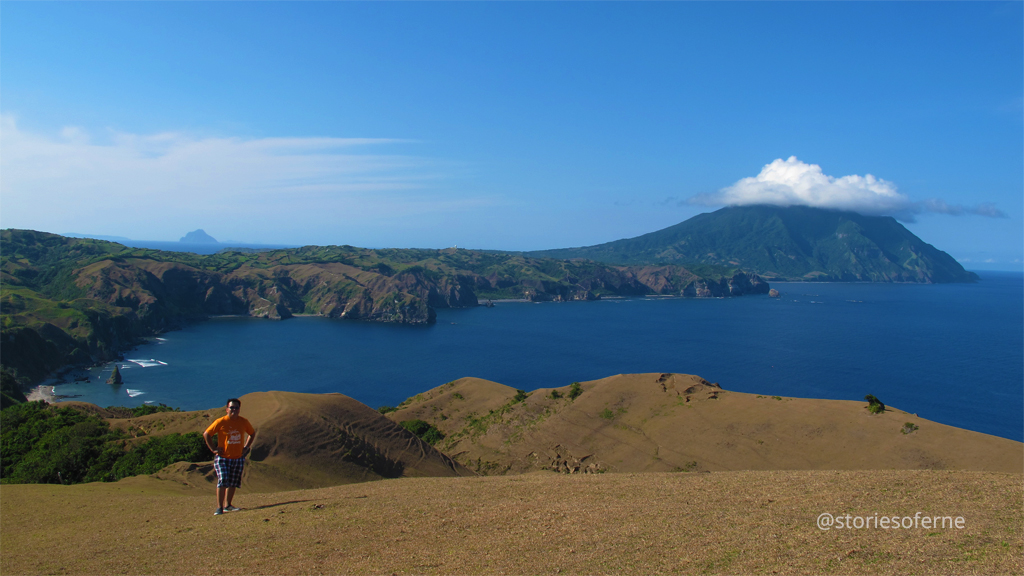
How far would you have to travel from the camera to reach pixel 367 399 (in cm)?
8975

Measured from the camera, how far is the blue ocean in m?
89.6

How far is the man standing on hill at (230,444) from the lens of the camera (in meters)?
12.6

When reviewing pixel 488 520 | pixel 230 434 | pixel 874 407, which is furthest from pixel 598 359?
pixel 230 434

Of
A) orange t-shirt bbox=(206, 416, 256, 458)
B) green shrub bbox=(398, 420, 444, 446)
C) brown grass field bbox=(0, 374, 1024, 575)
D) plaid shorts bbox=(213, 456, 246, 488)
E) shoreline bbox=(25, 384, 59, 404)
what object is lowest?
shoreline bbox=(25, 384, 59, 404)

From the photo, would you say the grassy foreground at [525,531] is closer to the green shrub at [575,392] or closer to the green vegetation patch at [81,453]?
the green vegetation patch at [81,453]

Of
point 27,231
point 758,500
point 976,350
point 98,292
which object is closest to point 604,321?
point 976,350

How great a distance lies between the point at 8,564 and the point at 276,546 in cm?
500

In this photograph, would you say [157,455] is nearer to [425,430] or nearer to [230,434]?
[230,434]

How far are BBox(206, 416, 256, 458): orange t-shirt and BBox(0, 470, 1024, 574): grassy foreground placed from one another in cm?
163

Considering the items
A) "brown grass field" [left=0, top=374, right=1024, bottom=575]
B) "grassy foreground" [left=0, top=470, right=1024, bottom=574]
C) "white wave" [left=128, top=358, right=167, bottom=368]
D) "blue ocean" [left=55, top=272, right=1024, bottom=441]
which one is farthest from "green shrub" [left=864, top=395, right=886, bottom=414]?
"white wave" [left=128, top=358, right=167, bottom=368]

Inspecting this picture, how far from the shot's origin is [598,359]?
4715 inches

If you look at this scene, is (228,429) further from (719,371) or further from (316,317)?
(316,317)

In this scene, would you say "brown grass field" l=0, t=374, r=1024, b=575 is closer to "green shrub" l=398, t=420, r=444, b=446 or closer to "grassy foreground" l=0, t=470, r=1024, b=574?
"grassy foreground" l=0, t=470, r=1024, b=574

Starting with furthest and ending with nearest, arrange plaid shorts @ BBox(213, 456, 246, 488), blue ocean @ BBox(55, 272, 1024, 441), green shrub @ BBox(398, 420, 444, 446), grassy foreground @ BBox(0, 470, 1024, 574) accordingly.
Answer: blue ocean @ BBox(55, 272, 1024, 441) < green shrub @ BBox(398, 420, 444, 446) < plaid shorts @ BBox(213, 456, 246, 488) < grassy foreground @ BBox(0, 470, 1024, 574)
